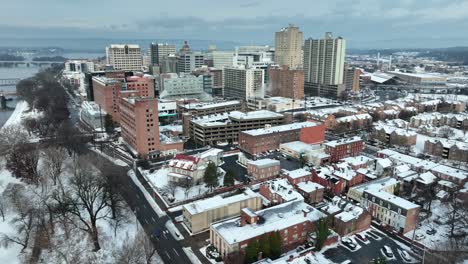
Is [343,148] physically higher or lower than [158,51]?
lower

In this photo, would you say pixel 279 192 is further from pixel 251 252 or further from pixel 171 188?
pixel 171 188

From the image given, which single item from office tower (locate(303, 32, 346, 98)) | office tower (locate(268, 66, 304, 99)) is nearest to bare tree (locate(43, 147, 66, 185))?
office tower (locate(268, 66, 304, 99))

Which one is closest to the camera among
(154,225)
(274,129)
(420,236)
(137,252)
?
(137,252)

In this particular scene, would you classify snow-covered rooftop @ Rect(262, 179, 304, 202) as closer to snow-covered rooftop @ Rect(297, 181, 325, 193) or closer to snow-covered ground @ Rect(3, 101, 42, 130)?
snow-covered rooftop @ Rect(297, 181, 325, 193)

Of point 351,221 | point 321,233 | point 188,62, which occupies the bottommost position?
point 351,221

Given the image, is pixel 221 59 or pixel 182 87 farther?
pixel 221 59

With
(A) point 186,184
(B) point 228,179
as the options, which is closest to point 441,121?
(B) point 228,179

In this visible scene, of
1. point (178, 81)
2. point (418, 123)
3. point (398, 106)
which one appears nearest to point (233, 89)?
point (178, 81)
